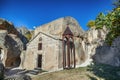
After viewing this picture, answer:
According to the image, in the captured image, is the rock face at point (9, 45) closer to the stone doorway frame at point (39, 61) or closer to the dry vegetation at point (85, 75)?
the stone doorway frame at point (39, 61)

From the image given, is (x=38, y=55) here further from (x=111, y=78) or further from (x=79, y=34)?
(x=111, y=78)

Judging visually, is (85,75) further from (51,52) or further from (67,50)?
(51,52)

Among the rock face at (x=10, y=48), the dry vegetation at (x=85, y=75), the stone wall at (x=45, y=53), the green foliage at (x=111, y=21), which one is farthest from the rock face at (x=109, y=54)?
the rock face at (x=10, y=48)

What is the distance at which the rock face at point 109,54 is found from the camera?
33.5 meters

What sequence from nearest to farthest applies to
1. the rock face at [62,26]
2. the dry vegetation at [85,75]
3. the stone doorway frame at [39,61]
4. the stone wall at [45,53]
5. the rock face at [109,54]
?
the dry vegetation at [85,75], the rock face at [109,54], the stone wall at [45,53], the stone doorway frame at [39,61], the rock face at [62,26]

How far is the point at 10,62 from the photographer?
156 feet

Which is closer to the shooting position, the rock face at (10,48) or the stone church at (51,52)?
the stone church at (51,52)

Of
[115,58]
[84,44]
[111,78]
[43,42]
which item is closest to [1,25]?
[43,42]

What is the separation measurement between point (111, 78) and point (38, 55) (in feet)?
64.5

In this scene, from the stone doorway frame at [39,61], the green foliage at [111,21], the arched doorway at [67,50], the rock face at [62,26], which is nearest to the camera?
the green foliage at [111,21]

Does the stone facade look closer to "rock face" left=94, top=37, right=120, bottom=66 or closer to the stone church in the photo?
the stone church

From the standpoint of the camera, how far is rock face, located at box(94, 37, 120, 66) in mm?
33500

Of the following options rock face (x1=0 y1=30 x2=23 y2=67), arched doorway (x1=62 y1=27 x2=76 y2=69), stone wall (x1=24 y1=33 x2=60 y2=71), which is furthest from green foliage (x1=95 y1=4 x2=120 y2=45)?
rock face (x1=0 y1=30 x2=23 y2=67)

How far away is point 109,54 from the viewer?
114 feet
